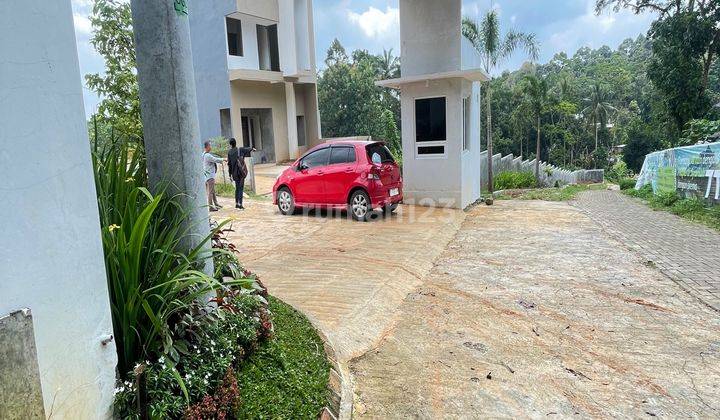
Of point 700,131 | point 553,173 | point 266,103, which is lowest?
point 553,173

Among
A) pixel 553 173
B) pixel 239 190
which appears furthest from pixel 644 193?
pixel 553 173

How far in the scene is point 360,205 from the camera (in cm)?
1023

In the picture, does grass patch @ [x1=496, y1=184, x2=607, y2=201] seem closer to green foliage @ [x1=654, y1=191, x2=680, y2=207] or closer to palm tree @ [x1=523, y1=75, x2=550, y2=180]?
green foliage @ [x1=654, y1=191, x2=680, y2=207]

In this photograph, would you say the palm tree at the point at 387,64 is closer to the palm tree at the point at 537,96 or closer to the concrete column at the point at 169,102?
the palm tree at the point at 537,96

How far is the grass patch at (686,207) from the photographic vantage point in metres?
10.4

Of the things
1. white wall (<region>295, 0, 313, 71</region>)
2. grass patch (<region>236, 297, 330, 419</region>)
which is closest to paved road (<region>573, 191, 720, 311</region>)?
grass patch (<region>236, 297, 330, 419</region>)

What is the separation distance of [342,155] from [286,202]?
1.97 meters

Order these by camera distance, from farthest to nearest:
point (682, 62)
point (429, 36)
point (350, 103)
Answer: point (350, 103) < point (682, 62) < point (429, 36)

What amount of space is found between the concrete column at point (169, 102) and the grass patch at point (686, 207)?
1068 centimetres

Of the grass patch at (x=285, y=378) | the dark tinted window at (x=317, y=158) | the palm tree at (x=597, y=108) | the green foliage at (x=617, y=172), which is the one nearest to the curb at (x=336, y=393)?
the grass patch at (x=285, y=378)

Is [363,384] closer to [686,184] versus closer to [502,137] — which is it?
[686,184]

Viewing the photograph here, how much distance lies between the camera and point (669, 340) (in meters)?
4.51

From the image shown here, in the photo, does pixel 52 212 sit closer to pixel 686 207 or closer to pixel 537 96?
pixel 686 207

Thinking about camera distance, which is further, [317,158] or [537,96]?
[537,96]
